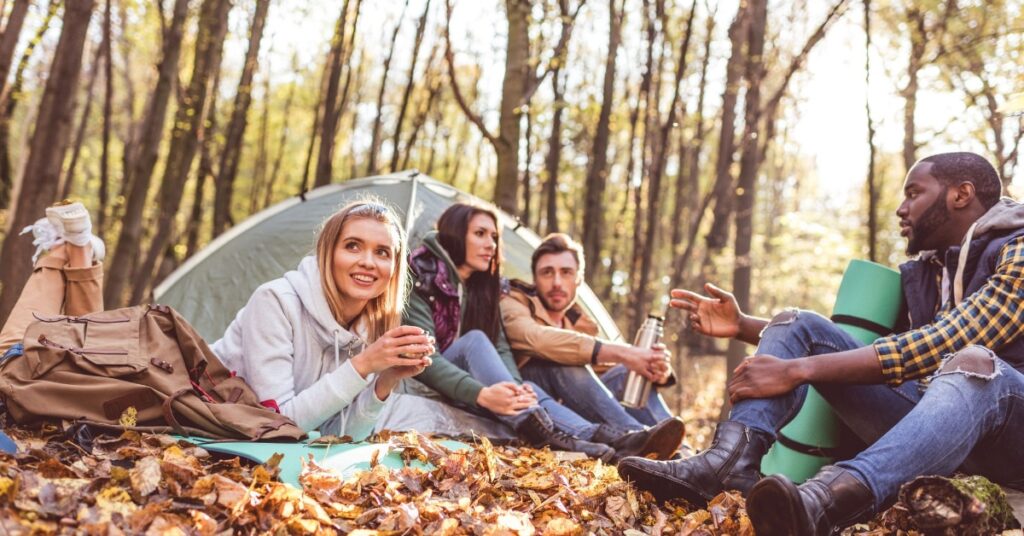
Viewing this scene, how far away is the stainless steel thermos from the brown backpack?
2.26 meters

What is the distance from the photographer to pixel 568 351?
15.6ft

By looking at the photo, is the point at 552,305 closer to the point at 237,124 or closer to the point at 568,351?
Result: the point at 568,351

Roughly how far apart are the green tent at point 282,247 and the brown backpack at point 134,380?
2661 millimetres

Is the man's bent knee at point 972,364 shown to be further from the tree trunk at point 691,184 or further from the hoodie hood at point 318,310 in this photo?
the tree trunk at point 691,184

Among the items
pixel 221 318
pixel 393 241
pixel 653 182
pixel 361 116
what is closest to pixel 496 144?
pixel 653 182

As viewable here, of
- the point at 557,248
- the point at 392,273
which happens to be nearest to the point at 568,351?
the point at 557,248

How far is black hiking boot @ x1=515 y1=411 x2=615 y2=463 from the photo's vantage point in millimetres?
4000

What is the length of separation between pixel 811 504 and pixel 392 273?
190 cm

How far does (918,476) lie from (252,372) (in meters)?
2.38

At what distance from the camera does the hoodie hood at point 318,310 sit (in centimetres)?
335

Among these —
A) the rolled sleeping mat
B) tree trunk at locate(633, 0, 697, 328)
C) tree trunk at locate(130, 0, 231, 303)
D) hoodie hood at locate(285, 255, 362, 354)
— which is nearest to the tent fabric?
tree trunk at locate(633, 0, 697, 328)

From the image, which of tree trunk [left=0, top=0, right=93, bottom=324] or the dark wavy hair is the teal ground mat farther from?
tree trunk [left=0, top=0, right=93, bottom=324]

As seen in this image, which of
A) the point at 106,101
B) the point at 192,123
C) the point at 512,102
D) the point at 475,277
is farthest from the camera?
the point at 106,101

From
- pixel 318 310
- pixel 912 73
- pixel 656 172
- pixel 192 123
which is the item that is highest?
pixel 912 73
